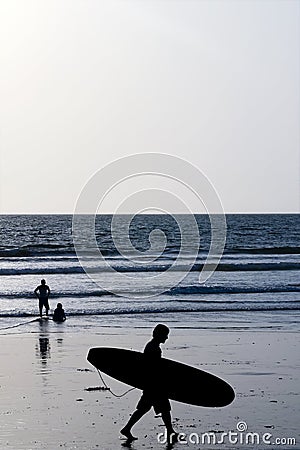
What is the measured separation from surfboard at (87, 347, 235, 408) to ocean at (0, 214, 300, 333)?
39.7 feet

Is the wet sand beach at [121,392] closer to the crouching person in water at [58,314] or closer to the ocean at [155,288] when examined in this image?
the crouching person in water at [58,314]

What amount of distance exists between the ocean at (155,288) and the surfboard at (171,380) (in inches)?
477

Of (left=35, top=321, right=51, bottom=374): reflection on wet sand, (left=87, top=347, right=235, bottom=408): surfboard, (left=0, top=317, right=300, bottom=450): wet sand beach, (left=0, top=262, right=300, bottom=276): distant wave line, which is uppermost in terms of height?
(left=0, top=262, right=300, bottom=276): distant wave line

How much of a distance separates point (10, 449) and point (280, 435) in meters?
3.52

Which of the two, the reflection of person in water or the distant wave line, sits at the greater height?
the distant wave line

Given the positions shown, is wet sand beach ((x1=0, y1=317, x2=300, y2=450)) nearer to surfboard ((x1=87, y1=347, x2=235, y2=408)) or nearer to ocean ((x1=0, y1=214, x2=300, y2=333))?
surfboard ((x1=87, y1=347, x2=235, y2=408))

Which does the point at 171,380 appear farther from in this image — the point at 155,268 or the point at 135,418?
the point at 155,268

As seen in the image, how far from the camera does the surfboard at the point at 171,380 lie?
11547 millimetres

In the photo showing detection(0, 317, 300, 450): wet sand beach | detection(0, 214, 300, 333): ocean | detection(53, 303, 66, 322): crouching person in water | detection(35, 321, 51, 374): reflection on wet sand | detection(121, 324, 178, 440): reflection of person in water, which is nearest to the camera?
detection(121, 324, 178, 440): reflection of person in water

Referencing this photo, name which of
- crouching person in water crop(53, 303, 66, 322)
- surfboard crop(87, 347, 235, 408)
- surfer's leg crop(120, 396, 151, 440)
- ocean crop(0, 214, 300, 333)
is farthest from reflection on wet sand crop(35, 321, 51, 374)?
surfer's leg crop(120, 396, 151, 440)

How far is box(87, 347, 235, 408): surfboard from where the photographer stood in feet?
37.9

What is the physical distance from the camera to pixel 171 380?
11.8 metres

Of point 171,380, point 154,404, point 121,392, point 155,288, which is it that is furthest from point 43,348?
point 155,288

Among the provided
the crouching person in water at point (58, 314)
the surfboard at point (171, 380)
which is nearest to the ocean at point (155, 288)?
the crouching person in water at point (58, 314)
